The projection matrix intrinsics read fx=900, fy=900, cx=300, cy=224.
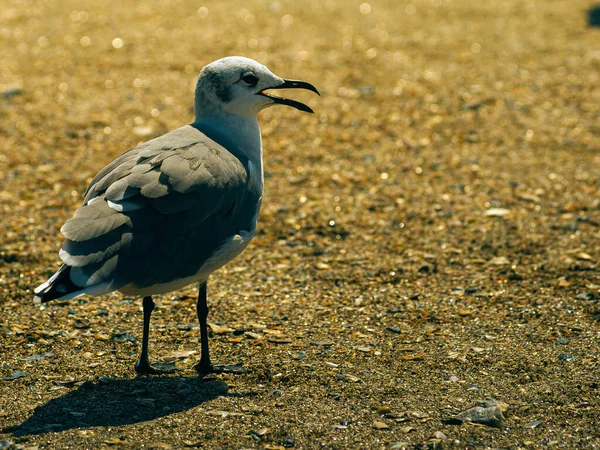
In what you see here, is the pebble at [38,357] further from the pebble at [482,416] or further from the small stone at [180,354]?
the pebble at [482,416]

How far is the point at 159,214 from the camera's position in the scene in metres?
4.93

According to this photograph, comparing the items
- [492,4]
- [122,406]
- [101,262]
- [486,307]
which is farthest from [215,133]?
[492,4]

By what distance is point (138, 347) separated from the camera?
5.62 meters

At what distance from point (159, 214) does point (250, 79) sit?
52.8 inches

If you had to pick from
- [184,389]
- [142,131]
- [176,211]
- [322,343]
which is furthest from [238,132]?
[142,131]

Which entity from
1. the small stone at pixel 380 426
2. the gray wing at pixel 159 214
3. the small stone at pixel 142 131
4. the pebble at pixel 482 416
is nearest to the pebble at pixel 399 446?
the small stone at pixel 380 426

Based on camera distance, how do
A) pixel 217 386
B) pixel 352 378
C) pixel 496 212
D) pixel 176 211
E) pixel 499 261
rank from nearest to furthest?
pixel 176 211, pixel 217 386, pixel 352 378, pixel 499 261, pixel 496 212

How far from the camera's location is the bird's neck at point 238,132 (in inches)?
225

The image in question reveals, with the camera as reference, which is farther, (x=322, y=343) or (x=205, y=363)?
(x=322, y=343)

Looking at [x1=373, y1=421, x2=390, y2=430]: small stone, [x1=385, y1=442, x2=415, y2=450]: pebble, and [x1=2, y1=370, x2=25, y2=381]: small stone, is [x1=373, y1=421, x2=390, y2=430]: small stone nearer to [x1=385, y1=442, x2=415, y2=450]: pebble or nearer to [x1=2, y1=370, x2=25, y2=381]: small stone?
[x1=385, y1=442, x2=415, y2=450]: pebble

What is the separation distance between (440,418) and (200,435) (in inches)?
49.7

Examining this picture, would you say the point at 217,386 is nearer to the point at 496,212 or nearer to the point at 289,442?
the point at 289,442

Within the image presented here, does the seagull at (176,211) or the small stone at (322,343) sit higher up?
the seagull at (176,211)

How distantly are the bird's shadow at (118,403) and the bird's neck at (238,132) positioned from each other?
140cm
